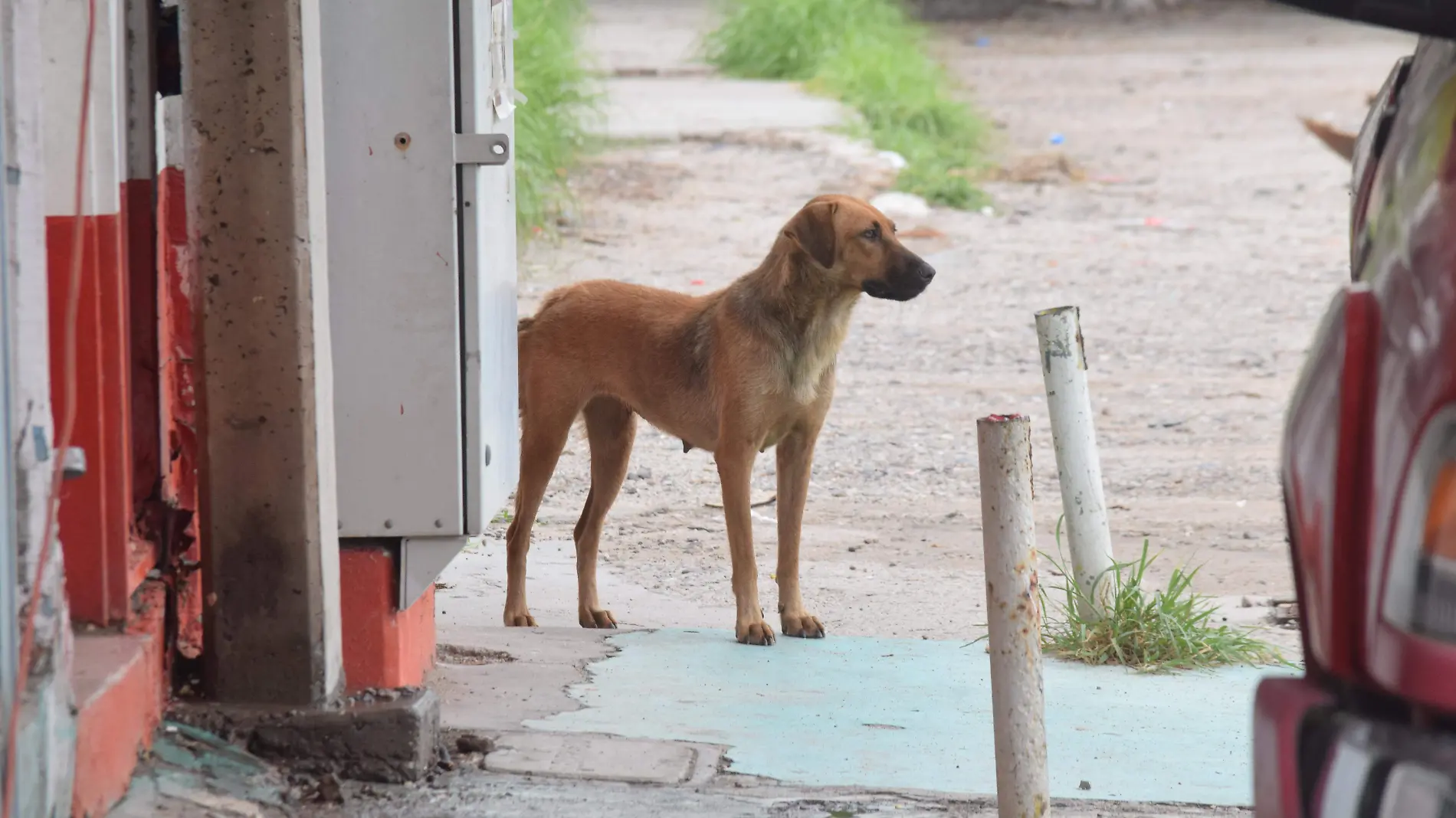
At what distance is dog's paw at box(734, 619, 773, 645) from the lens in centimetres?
495

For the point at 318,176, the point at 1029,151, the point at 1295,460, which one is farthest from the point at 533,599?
the point at 1029,151

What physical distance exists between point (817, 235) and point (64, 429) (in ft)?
10.3

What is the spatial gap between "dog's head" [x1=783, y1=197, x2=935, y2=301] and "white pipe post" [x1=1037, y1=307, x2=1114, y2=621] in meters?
0.60

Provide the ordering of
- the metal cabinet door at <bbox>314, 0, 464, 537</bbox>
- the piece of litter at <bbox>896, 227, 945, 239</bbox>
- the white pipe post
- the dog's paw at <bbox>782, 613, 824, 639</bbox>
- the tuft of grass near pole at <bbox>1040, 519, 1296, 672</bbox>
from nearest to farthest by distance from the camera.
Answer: the metal cabinet door at <bbox>314, 0, 464, 537</bbox>, the tuft of grass near pole at <bbox>1040, 519, 1296, 672</bbox>, the white pipe post, the dog's paw at <bbox>782, 613, 824, 639</bbox>, the piece of litter at <bbox>896, 227, 945, 239</bbox>

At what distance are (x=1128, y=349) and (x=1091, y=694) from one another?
19.3 feet

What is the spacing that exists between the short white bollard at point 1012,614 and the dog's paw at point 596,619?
239 centimetres

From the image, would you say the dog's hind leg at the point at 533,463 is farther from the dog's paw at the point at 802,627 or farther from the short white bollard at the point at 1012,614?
the short white bollard at the point at 1012,614

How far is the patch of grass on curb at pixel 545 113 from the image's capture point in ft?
38.3

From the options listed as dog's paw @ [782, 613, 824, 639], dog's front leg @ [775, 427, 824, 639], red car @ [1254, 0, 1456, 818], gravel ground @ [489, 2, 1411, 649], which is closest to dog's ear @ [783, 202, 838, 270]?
dog's front leg @ [775, 427, 824, 639]

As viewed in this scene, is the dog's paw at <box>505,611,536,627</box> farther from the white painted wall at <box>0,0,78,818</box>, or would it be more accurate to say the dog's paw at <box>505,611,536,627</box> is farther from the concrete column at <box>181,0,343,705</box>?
the white painted wall at <box>0,0,78,818</box>

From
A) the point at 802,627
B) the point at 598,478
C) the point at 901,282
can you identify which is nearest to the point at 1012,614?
the point at 802,627

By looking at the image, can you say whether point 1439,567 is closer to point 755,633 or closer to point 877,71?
point 755,633

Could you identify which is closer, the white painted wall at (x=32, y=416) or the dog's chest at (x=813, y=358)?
the white painted wall at (x=32, y=416)

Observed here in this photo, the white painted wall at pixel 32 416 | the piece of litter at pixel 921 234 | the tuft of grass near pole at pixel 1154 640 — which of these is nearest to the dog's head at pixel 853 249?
the tuft of grass near pole at pixel 1154 640
